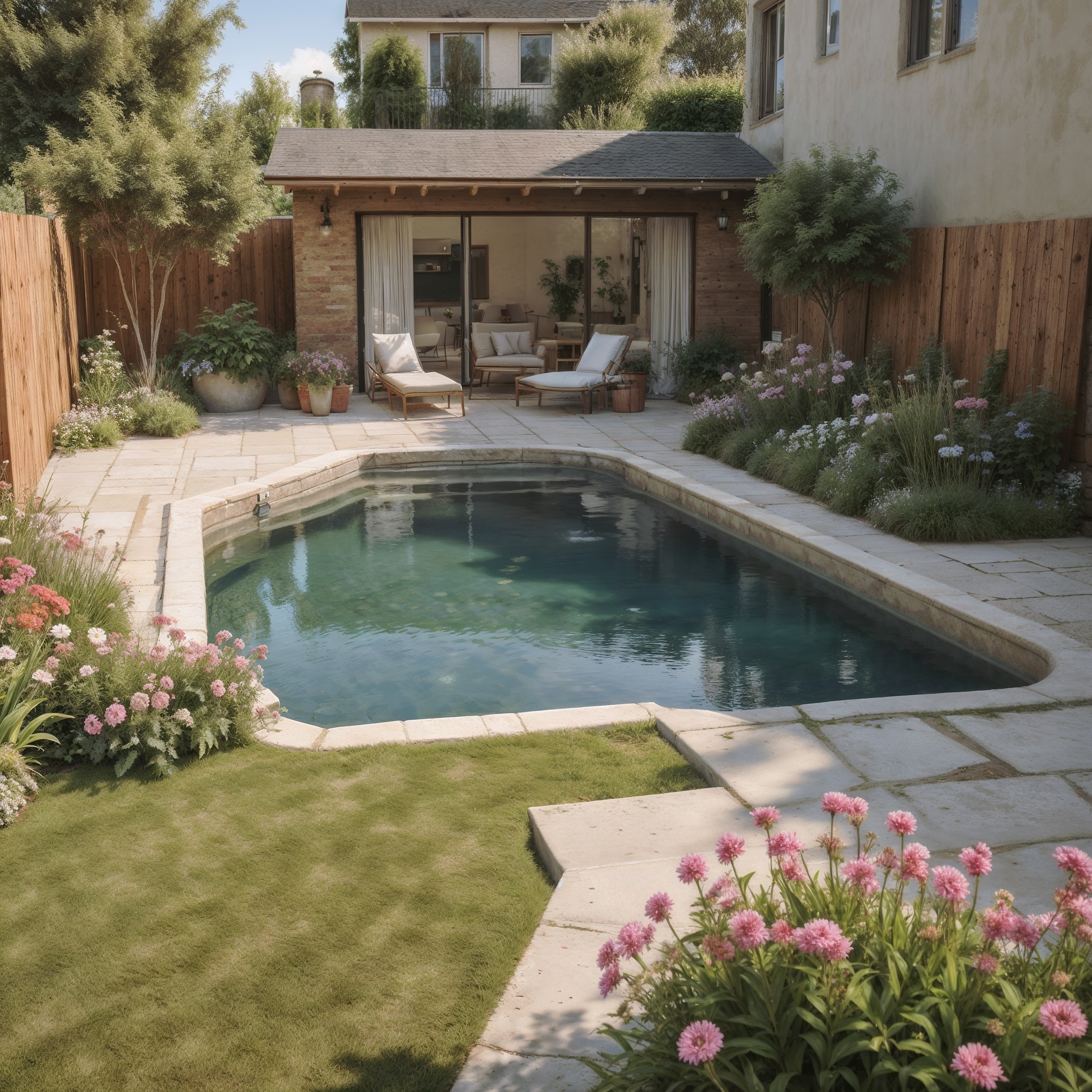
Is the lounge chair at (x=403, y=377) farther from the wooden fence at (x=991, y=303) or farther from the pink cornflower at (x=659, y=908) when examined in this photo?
the pink cornflower at (x=659, y=908)

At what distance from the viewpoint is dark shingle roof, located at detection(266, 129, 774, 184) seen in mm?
12648

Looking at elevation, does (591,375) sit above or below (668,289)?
below

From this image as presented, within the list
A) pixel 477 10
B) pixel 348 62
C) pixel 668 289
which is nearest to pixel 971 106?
pixel 668 289

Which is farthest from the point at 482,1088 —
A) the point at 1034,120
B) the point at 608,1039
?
the point at 1034,120

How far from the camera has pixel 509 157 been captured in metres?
13.5

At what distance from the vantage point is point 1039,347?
754 centimetres

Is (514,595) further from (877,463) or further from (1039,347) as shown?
(1039,347)

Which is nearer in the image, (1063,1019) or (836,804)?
(1063,1019)

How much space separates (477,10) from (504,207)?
1364cm

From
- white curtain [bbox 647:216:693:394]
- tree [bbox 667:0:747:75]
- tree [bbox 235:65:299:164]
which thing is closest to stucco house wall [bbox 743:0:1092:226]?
white curtain [bbox 647:216:693:394]

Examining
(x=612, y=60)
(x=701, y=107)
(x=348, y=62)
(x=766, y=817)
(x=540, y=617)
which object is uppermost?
(x=348, y=62)

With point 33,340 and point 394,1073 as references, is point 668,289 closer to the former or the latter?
point 33,340

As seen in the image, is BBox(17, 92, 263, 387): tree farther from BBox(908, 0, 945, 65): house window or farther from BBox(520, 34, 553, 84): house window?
BBox(520, 34, 553, 84): house window

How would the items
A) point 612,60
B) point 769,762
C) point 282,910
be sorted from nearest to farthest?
point 282,910 → point 769,762 → point 612,60
